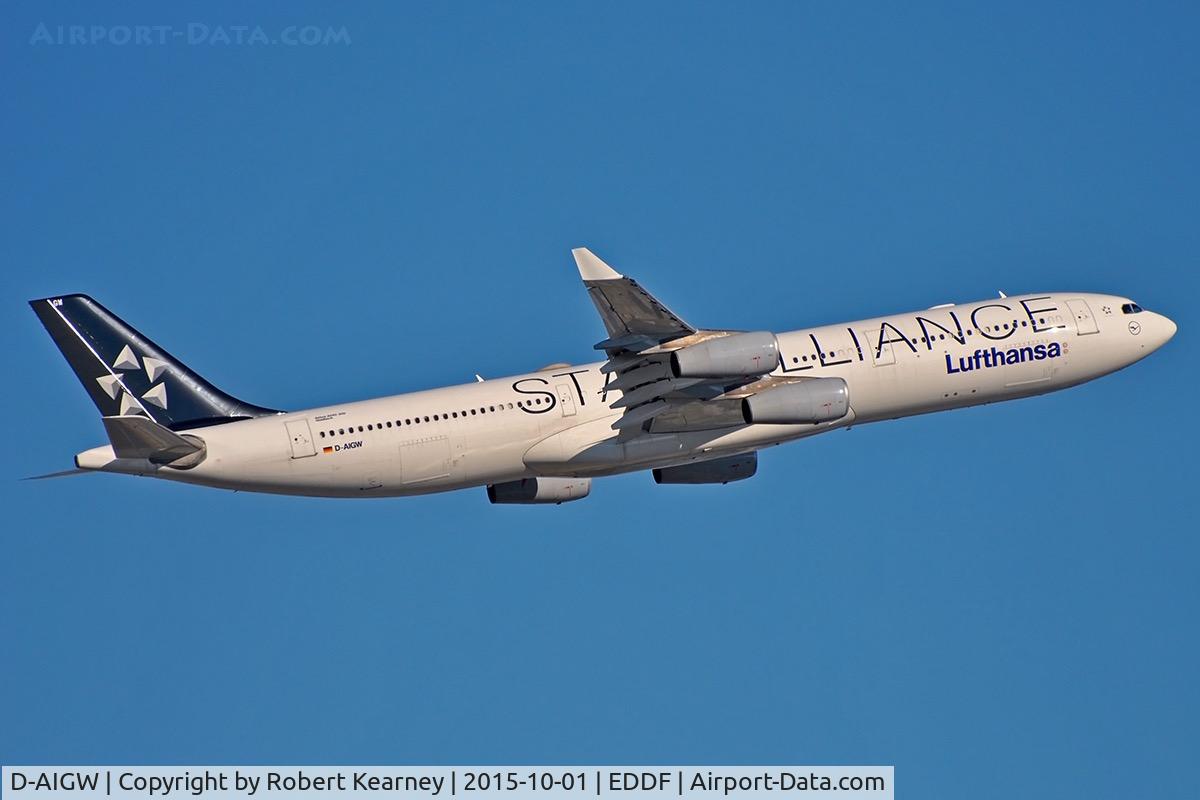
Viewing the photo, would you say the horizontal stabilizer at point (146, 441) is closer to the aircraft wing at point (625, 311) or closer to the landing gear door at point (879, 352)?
the aircraft wing at point (625, 311)

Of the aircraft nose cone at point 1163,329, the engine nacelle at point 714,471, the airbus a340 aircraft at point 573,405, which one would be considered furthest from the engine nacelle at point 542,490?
the aircraft nose cone at point 1163,329

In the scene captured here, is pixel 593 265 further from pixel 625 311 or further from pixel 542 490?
pixel 542 490

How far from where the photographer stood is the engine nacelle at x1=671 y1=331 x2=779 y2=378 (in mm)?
53438

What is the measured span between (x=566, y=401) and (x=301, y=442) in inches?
335

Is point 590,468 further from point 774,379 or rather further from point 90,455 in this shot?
point 90,455

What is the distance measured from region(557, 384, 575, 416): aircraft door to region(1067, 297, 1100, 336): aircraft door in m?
18.4

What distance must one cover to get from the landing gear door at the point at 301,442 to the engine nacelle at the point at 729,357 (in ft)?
37.4

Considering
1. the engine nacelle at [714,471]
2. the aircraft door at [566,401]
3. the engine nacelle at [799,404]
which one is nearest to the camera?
the engine nacelle at [799,404]

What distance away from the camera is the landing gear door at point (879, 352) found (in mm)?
60000

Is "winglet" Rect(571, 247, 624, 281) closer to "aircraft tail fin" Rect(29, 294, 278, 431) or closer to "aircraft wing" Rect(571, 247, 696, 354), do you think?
"aircraft wing" Rect(571, 247, 696, 354)

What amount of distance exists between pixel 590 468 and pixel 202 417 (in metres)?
12.5

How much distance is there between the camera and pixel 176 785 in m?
48.4

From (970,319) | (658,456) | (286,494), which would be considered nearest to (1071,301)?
(970,319)

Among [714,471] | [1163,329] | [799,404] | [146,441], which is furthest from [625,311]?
[1163,329]
